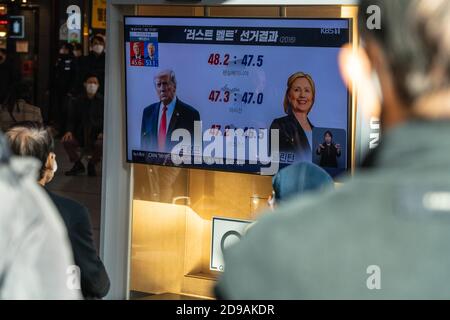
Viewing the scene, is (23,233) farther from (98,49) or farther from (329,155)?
(98,49)

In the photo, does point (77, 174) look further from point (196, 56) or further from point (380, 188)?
point (380, 188)

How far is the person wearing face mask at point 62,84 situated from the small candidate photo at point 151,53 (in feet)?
16.7

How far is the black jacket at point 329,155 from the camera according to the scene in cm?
575

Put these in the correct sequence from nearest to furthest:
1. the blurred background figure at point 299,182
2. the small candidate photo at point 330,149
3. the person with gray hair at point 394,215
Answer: the person with gray hair at point 394,215 < the blurred background figure at point 299,182 < the small candidate photo at point 330,149

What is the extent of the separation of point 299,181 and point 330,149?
7.11 ft

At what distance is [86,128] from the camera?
11.0 meters

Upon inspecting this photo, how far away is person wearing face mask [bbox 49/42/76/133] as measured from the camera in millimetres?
11945

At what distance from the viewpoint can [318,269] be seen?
117 centimetres

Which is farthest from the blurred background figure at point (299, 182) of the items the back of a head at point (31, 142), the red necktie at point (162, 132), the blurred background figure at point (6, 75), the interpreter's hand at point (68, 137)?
the blurred background figure at point (6, 75)

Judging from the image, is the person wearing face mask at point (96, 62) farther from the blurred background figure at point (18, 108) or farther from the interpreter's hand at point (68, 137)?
the interpreter's hand at point (68, 137)

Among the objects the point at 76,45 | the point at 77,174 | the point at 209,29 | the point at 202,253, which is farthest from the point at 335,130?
the point at 76,45

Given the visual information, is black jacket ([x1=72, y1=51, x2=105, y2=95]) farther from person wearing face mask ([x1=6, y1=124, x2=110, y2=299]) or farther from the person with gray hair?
the person with gray hair

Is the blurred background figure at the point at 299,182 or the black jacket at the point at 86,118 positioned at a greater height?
the black jacket at the point at 86,118

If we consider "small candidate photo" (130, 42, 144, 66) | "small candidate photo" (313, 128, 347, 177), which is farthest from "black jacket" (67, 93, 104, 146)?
"small candidate photo" (313, 128, 347, 177)
